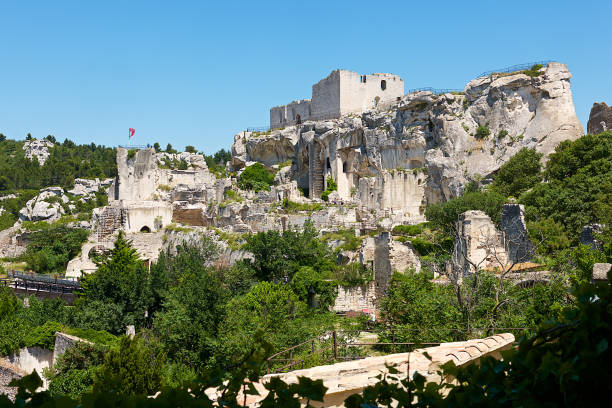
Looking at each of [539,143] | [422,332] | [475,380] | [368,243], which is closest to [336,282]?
[368,243]

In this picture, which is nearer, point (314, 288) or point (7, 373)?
point (7, 373)

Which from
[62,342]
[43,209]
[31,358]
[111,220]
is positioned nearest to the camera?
[62,342]

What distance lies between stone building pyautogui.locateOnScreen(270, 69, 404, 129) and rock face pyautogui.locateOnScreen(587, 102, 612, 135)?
51.9 ft

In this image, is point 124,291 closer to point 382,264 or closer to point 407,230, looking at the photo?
point 382,264

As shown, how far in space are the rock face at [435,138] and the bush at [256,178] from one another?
4148mm

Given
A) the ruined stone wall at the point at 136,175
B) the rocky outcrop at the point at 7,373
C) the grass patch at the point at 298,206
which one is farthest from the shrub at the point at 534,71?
the rocky outcrop at the point at 7,373

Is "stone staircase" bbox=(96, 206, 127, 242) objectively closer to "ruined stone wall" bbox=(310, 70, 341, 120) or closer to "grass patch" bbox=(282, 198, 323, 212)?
"grass patch" bbox=(282, 198, 323, 212)

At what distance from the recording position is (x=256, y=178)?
1944 inches

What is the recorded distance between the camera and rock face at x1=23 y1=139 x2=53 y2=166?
8583 cm

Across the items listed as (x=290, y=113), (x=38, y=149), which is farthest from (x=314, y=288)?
(x=38, y=149)

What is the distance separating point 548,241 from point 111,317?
1647 cm

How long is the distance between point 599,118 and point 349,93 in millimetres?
20664

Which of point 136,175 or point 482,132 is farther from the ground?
point 482,132

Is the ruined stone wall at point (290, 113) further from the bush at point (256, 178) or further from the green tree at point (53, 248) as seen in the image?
the green tree at point (53, 248)
